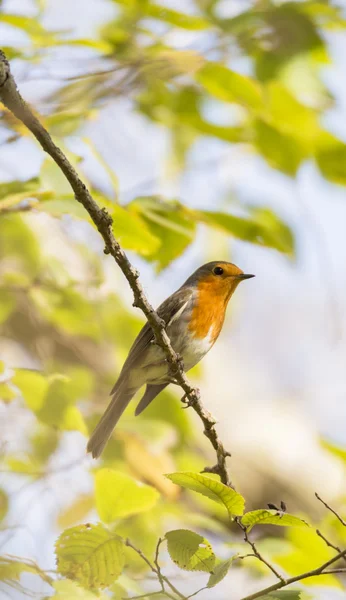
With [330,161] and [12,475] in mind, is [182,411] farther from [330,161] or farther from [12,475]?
[330,161]

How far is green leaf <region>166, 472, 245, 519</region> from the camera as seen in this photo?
1958 millimetres

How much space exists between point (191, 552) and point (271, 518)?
9.7 inches

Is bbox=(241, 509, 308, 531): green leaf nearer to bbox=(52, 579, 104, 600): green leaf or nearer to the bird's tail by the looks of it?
bbox=(52, 579, 104, 600): green leaf

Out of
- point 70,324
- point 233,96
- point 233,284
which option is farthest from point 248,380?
point 233,96

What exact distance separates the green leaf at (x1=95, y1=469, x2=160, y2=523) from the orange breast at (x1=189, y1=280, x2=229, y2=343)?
161 centimetres

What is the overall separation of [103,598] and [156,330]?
33.2 inches

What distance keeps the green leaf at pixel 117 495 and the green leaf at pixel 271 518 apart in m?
0.58

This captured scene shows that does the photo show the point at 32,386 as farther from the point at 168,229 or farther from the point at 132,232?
the point at 168,229

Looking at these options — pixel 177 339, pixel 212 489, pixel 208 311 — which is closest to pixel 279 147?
pixel 208 311

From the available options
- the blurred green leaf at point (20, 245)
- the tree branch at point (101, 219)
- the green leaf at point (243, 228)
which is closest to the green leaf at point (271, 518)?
the tree branch at point (101, 219)

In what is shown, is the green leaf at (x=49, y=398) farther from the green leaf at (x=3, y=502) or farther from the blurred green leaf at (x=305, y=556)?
the blurred green leaf at (x=305, y=556)

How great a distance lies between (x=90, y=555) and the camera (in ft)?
7.32

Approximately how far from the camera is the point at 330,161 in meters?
3.82

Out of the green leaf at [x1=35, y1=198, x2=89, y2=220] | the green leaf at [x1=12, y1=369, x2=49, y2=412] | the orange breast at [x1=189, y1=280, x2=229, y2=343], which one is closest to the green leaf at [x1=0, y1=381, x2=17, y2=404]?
the green leaf at [x1=12, y1=369, x2=49, y2=412]
